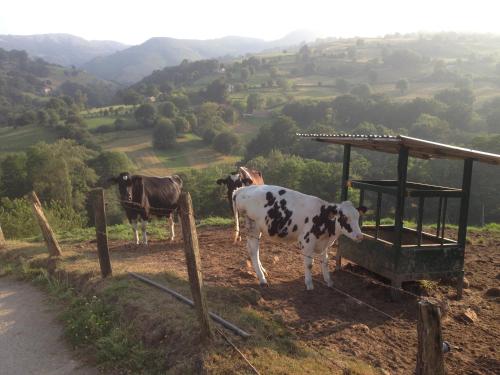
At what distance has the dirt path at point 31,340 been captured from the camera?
21.6 feet

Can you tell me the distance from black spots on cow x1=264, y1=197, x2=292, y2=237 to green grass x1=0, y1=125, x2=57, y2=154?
69492 mm

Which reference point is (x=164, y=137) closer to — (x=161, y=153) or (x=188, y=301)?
(x=161, y=153)

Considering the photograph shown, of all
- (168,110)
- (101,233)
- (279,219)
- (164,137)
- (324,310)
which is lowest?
(164,137)

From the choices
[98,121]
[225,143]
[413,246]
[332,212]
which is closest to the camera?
[413,246]

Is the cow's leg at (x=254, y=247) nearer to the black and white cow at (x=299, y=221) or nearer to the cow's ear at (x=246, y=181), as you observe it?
the black and white cow at (x=299, y=221)

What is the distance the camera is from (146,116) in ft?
298

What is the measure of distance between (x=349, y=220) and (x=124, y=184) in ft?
22.0

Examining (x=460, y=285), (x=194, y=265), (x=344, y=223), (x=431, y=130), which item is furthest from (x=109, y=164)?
(x=194, y=265)

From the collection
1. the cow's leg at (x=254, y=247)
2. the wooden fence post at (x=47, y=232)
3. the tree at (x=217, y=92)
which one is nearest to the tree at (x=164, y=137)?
the tree at (x=217, y=92)

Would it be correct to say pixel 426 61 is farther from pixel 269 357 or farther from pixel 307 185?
pixel 269 357

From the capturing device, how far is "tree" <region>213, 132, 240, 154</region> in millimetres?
74375

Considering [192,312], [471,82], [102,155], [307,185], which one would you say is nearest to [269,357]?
[192,312]

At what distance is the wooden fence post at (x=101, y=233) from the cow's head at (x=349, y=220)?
4.73 m

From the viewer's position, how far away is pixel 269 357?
567 centimetres
